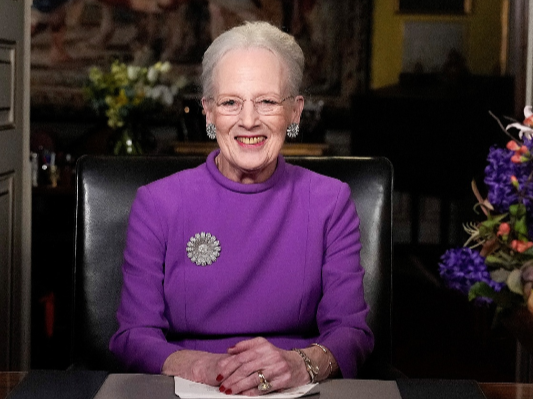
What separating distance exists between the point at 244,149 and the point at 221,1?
4.92m

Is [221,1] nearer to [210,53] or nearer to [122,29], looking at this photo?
[122,29]

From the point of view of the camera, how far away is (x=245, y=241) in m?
1.81

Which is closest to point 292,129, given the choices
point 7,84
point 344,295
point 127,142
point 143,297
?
point 344,295

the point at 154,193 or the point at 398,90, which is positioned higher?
the point at 398,90

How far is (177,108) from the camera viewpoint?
252 inches

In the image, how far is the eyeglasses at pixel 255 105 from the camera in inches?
69.4

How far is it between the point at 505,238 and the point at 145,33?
570cm

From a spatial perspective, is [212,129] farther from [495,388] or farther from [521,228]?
[521,228]

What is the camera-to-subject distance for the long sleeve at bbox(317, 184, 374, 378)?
5.55 feet

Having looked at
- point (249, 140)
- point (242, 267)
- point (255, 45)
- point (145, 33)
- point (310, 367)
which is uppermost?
point (145, 33)

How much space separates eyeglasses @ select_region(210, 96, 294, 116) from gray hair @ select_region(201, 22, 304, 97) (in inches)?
1.8

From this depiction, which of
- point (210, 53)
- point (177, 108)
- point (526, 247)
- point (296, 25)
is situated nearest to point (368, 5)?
point (296, 25)

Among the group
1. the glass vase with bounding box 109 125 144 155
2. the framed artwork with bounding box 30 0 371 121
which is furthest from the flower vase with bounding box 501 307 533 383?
the framed artwork with bounding box 30 0 371 121

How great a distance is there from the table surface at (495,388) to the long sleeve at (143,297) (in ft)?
1.13
